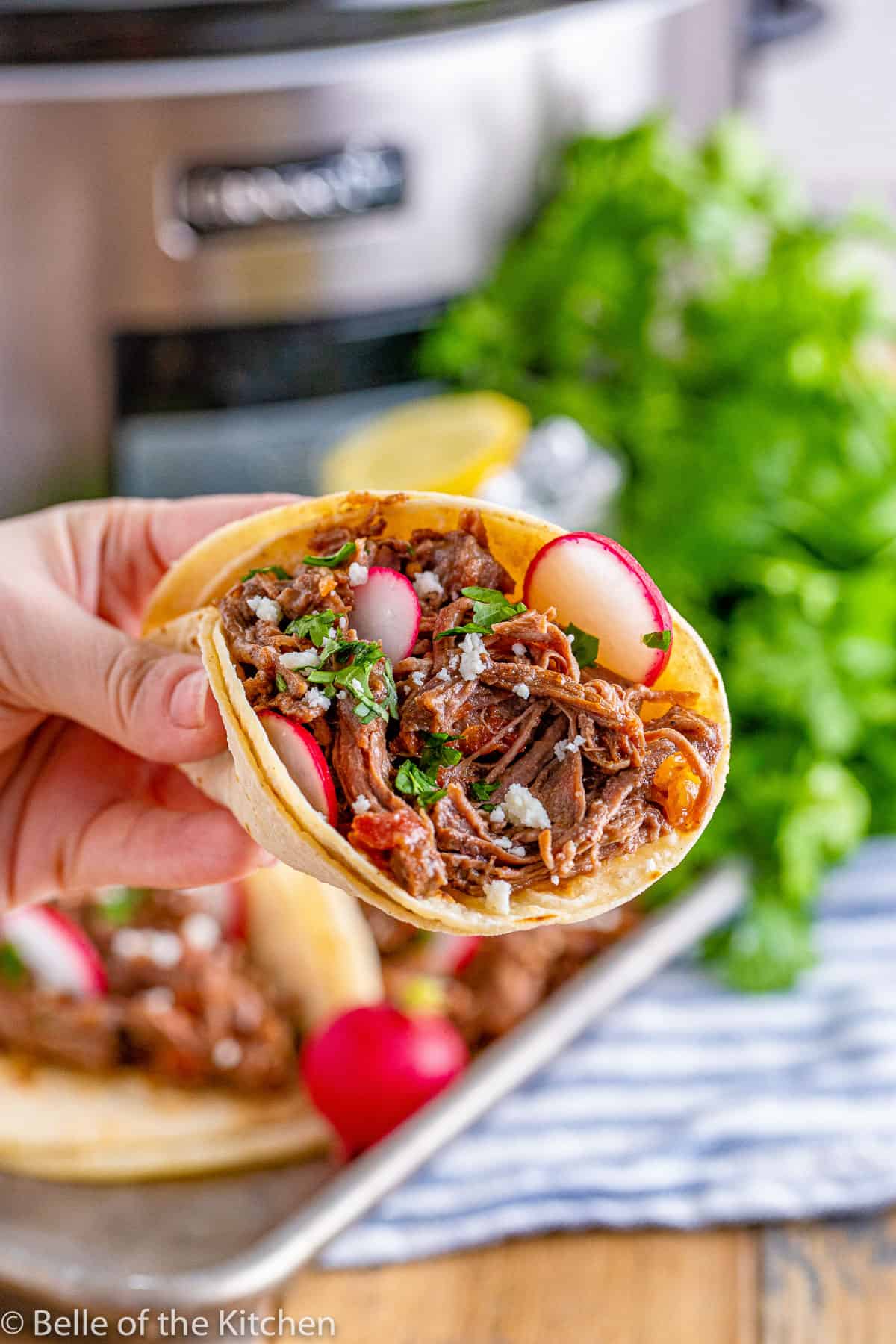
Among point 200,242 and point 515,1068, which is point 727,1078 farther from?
point 200,242

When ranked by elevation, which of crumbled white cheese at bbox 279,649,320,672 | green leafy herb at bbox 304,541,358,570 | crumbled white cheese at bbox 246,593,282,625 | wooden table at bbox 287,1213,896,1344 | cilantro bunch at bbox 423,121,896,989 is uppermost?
green leafy herb at bbox 304,541,358,570

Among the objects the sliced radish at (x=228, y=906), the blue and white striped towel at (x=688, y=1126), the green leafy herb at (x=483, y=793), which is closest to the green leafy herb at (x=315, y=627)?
the green leafy herb at (x=483, y=793)

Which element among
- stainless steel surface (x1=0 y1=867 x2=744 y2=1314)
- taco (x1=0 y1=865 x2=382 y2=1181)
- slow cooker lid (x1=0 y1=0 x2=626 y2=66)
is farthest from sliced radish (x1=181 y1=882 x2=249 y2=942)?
slow cooker lid (x1=0 y1=0 x2=626 y2=66)

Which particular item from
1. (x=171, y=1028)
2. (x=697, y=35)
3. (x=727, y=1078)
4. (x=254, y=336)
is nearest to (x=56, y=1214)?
(x=171, y=1028)

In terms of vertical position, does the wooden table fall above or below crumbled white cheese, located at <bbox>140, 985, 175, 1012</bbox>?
below

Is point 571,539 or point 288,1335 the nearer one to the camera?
point 571,539

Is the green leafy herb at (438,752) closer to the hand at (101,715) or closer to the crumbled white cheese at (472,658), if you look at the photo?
the crumbled white cheese at (472,658)

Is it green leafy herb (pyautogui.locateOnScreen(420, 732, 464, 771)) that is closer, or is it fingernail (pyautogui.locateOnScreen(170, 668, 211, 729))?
green leafy herb (pyautogui.locateOnScreen(420, 732, 464, 771))

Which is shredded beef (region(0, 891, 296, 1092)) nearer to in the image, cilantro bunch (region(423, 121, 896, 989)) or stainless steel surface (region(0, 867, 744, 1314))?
stainless steel surface (region(0, 867, 744, 1314))
